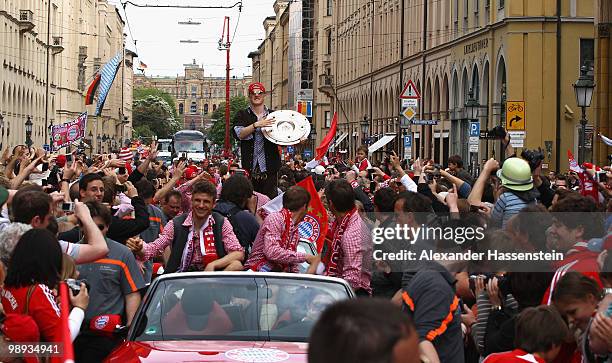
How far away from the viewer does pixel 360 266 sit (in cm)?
998

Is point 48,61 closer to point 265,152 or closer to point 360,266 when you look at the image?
point 265,152

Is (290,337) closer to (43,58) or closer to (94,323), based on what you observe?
(94,323)

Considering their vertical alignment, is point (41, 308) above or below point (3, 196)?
below

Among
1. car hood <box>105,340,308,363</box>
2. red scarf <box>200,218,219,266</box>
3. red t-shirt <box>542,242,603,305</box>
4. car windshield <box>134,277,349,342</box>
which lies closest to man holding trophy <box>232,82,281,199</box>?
red scarf <box>200,218,219,266</box>

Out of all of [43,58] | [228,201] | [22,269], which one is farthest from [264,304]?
[43,58]

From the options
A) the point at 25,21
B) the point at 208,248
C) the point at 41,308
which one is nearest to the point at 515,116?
the point at 208,248

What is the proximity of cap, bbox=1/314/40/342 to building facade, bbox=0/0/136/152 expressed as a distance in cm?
6393

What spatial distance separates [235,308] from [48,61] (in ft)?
273

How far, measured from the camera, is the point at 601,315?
18.5 feet

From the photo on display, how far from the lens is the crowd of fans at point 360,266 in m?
5.80

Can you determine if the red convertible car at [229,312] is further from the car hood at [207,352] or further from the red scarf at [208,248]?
the red scarf at [208,248]

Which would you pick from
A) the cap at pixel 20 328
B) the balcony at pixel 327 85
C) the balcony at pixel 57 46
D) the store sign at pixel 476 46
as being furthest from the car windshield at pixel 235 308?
the balcony at pixel 327 85

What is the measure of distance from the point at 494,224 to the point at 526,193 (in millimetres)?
781

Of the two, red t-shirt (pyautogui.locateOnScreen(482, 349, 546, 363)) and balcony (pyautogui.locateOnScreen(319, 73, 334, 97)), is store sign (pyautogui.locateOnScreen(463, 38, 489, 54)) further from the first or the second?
balcony (pyautogui.locateOnScreen(319, 73, 334, 97))
